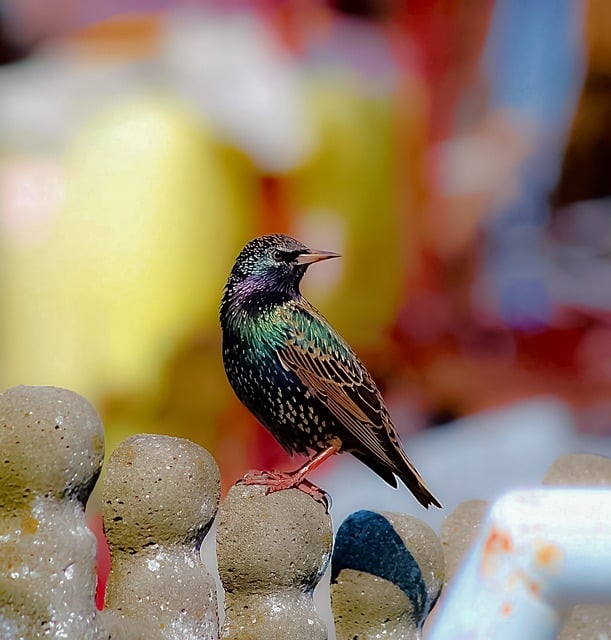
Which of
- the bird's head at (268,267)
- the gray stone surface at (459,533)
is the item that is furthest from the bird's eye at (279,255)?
the gray stone surface at (459,533)

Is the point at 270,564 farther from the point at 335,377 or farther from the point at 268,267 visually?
the point at 268,267

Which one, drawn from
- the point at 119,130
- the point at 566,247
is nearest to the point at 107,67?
the point at 119,130

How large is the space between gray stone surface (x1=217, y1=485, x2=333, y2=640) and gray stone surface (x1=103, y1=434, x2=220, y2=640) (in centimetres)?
4

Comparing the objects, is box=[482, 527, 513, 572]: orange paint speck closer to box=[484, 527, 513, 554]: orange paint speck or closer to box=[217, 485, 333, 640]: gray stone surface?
box=[484, 527, 513, 554]: orange paint speck

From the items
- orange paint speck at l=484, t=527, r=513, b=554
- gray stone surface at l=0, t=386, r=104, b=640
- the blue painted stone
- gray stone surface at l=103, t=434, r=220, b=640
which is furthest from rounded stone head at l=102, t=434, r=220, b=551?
orange paint speck at l=484, t=527, r=513, b=554

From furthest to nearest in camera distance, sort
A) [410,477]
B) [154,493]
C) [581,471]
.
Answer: [410,477] → [581,471] → [154,493]

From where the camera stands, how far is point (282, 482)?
5.73 feet

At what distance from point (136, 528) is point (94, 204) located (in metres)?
2.14

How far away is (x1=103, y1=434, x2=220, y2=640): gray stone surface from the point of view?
1512 millimetres

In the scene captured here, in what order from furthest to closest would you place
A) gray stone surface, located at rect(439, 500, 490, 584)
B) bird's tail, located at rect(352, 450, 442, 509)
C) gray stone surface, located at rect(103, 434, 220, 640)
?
bird's tail, located at rect(352, 450, 442, 509)
gray stone surface, located at rect(439, 500, 490, 584)
gray stone surface, located at rect(103, 434, 220, 640)

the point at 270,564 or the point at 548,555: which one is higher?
the point at 548,555

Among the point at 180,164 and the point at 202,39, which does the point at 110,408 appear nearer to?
the point at 180,164

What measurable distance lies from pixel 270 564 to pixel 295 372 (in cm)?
54

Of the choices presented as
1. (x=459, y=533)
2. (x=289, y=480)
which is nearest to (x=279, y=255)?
(x=289, y=480)
